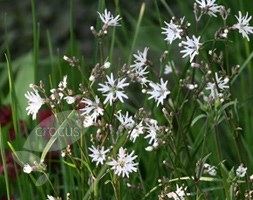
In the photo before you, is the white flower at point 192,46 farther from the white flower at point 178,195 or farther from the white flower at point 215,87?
the white flower at point 178,195

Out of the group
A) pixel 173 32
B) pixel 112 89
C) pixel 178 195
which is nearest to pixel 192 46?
pixel 173 32

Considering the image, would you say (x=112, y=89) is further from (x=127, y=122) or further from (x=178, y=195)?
(x=178, y=195)

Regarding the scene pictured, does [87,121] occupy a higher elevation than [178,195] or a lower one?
higher

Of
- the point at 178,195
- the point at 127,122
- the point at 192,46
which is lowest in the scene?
the point at 178,195

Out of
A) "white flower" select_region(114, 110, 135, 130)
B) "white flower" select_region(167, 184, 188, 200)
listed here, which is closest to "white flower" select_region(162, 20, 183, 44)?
"white flower" select_region(114, 110, 135, 130)

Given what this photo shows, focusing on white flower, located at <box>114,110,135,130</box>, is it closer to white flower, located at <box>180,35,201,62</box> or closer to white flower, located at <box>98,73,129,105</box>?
white flower, located at <box>98,73,129,105</box>

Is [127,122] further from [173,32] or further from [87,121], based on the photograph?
[173,32]

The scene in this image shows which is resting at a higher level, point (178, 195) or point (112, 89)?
point (112, 89)

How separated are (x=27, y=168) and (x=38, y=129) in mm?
462

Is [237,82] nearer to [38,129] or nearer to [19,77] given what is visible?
[19,77]

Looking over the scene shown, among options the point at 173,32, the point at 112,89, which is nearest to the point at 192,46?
the point at 173,32

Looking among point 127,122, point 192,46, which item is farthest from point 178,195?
point 192,46

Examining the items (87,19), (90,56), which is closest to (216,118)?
(90,56)

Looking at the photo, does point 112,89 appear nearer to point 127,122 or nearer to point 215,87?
point 127,122
